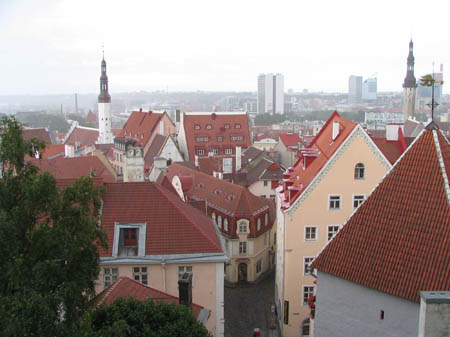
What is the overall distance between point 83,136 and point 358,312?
9024 centimetres

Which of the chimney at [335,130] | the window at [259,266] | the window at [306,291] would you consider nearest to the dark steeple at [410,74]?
the window at [259,266]

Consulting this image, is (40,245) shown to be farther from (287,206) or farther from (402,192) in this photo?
(287,206)

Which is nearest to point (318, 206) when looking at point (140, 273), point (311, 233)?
point (311, 233)

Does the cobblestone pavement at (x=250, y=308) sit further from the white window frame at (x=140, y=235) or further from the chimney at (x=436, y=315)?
the chimney at (x=436, y=315)

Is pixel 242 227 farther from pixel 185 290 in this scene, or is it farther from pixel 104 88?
pixel 104 88

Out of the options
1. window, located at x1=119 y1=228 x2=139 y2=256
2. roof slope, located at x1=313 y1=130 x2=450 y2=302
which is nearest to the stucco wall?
roof slope, located at x1=313 y1=130 x2=450 y2=302

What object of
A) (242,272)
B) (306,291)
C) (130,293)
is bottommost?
(242,272)

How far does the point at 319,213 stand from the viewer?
101 ft

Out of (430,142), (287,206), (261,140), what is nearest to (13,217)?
(430,142)

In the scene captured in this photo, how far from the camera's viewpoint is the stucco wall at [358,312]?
16469mm

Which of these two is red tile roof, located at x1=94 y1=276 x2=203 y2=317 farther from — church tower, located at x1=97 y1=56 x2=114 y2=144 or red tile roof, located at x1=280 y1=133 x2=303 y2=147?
church tower, located at x1=97 y1=56 x2=114 y2=144

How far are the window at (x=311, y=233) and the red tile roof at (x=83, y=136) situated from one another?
243 feet

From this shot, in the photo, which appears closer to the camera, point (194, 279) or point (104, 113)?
point (194, 279)

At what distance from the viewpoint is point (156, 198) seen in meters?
25.9
